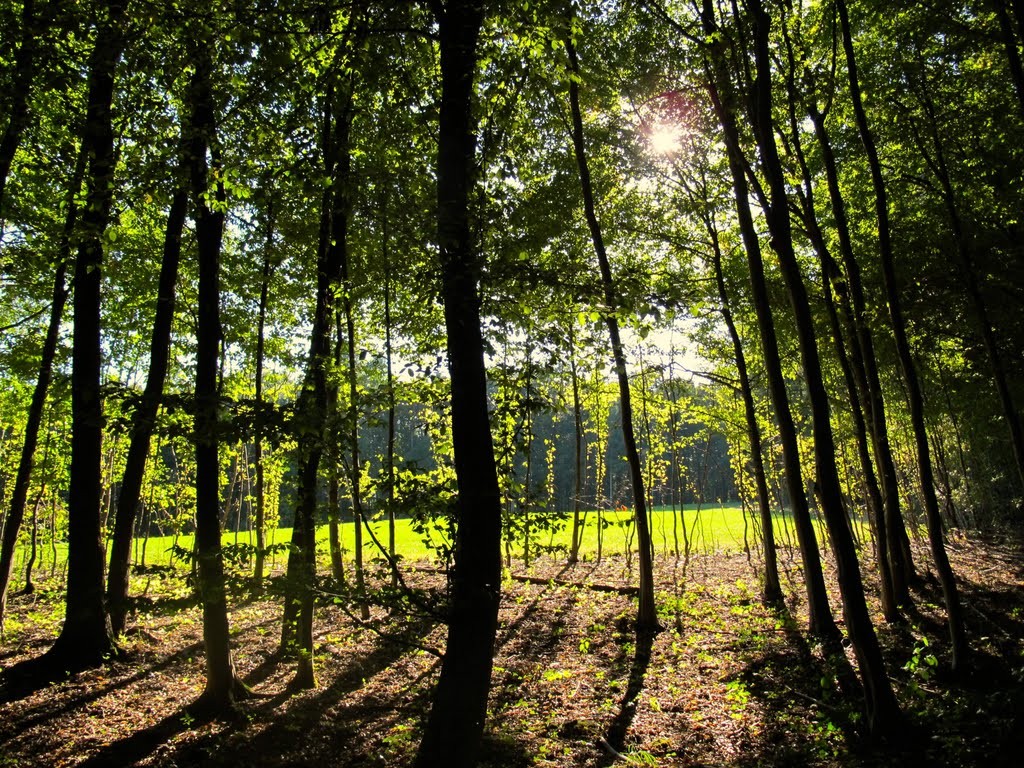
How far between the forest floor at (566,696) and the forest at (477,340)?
0.21 feet

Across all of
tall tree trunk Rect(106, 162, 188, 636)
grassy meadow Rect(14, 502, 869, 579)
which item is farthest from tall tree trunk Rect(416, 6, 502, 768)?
grassy meadow Rect(14, 502, 869, 579)

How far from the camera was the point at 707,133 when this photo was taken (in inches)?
324

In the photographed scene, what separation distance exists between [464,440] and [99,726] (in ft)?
19.3

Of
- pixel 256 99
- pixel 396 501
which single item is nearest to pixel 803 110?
pixel 256 99

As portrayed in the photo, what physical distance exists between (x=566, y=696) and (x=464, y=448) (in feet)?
17.6

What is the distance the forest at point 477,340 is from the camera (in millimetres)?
3986

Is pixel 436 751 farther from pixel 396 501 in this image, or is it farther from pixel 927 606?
pixel 927 606

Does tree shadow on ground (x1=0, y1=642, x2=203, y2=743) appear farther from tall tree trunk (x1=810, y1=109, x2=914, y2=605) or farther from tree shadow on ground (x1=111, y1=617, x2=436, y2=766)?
tall tree trunk (x1=810, y1=109, x2=914, y2=605)

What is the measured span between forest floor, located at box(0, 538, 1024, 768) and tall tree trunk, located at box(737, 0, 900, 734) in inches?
13.8

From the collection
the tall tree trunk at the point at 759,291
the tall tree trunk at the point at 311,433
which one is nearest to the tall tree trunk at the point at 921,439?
the tall tree trunk at the point at 759,291

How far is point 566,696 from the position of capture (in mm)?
7586

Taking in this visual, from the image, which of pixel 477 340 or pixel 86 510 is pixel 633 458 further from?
pixel 86 510

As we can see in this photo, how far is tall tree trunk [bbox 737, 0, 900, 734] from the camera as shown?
5281mm

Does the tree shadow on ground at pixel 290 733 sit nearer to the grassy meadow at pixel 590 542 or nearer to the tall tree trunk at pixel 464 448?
the tall tree trunk at pixel 464 448
